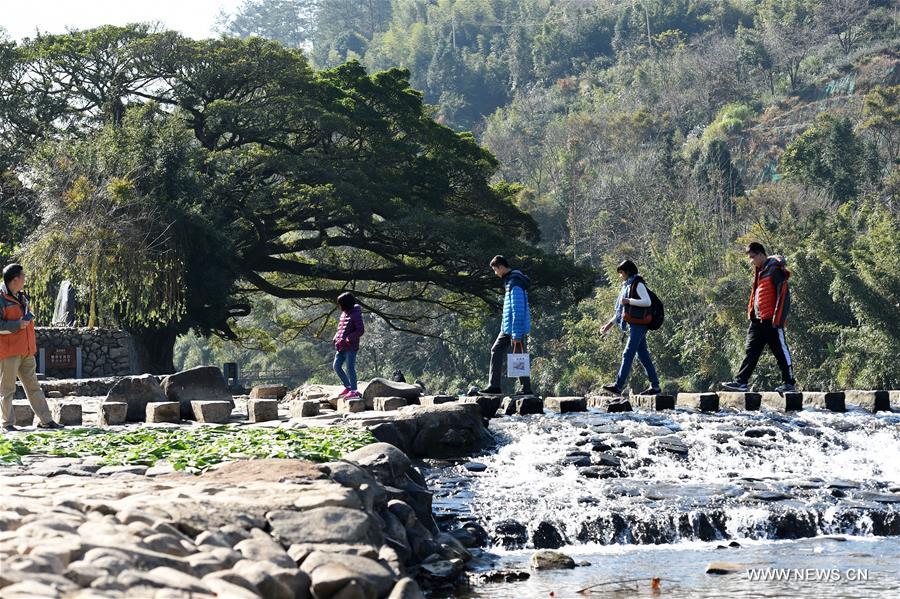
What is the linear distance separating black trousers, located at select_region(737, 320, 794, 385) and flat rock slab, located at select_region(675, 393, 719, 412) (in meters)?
0.42

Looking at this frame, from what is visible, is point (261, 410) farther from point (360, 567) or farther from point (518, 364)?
point (360, 567)

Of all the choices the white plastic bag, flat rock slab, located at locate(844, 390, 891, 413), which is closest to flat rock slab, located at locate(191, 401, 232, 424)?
the white plastic bag

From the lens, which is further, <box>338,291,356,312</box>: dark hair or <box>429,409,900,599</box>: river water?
<box>338,291,356,312</box>: dark hair

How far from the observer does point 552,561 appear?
30.2 ft

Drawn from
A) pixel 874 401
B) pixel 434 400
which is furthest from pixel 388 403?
pixel 874 401

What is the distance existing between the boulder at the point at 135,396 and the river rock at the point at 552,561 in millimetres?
6774

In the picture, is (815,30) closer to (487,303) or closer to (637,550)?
(487,303)

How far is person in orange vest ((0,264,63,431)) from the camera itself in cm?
1280

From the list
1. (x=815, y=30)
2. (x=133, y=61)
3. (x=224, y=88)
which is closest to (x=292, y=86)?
(x=224, y=88)

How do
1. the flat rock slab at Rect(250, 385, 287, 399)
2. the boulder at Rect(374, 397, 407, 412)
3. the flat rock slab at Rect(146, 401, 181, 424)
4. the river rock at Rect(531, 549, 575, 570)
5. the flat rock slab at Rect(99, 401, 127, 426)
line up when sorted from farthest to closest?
the flat rock slab at Rect(250, 385, 287, 399), the boulder at Rect(374, 397, 407, 412), the flat rock slab at Rect(146, 401, 181, 424), the flat rock slab at Rect(99, 401, 127, 426), the river rock at Rect(531, 549, 575, 570)

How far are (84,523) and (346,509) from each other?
1569 mm

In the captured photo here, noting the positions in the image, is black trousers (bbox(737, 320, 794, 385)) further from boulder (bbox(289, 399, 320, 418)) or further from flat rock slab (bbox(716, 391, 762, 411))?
boulder (bbox(289, 399, 320, 418))

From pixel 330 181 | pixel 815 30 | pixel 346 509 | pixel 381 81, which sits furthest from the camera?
pixel 815 30

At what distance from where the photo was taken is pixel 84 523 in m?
6.28
